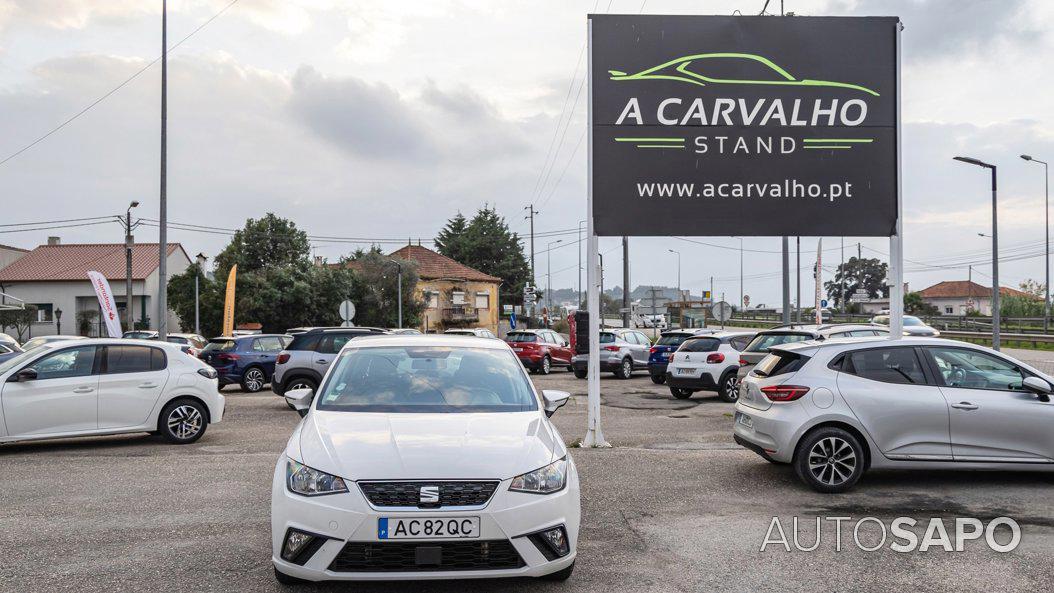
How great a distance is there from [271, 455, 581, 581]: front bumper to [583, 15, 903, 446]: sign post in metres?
5.99

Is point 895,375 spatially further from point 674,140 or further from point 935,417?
point 674,140

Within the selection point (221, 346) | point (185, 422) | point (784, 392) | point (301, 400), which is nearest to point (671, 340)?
point (221, 346)

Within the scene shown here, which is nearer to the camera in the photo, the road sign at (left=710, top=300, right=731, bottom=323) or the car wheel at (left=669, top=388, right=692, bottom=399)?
the car wheel at (left=669, top=388, right=692, bottom=399)

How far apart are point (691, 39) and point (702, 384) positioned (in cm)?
837

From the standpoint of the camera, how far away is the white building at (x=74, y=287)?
57.4 metres

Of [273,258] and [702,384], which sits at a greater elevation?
[273,258]

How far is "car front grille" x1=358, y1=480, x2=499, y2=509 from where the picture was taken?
14.3 ft

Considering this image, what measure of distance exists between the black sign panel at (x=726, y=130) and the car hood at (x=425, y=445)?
5.65m

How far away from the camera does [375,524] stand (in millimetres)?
4246

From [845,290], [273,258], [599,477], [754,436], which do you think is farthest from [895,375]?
[845,290]

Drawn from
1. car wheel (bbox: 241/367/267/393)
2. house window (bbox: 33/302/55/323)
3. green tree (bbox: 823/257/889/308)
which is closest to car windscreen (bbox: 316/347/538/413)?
car wheel (bbox: 241/367/267/393)

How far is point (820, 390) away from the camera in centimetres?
769

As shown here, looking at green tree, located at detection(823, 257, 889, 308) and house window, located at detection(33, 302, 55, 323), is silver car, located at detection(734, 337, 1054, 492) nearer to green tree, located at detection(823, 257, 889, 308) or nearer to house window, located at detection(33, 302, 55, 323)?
house window, located at detection(33, 302, 55, 323)

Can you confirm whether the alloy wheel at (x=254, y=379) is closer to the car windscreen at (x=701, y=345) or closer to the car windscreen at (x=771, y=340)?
the car windscreen at (x=701, y=345)
